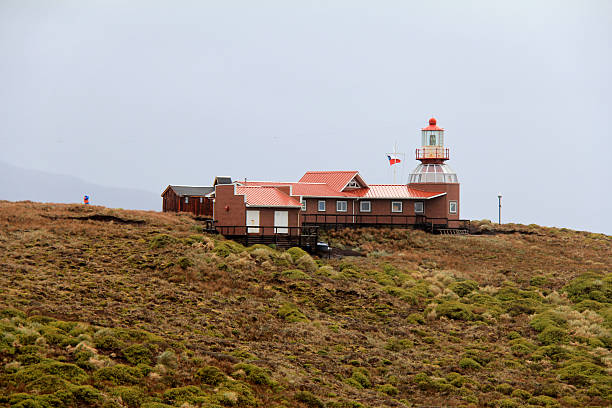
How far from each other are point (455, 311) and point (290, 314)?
933cm

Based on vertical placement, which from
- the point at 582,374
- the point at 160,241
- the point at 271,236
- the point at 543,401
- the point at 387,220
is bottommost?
the point at 543,401

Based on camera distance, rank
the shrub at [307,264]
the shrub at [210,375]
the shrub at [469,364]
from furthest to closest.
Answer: the shrub at [307,264]
the shrub at [469,364]
the shrub at [210,375]

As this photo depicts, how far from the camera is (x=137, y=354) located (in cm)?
1841

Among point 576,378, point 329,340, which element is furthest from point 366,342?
point 576,378

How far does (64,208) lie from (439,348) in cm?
3092

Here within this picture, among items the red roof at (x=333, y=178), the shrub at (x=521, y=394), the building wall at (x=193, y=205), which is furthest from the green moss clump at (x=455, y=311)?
the building wall at (x=193, y=205)

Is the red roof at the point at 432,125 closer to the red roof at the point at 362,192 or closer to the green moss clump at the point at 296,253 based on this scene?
the red roof at the point at 362,192

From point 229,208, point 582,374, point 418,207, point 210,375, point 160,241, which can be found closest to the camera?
point 210,375

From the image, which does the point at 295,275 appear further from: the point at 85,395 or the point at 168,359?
the point at 85,395

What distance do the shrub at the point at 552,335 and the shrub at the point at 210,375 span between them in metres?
16.2

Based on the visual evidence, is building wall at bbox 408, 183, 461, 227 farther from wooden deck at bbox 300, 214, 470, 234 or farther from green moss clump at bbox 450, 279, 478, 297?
green moss clump at bbox 450, 279, 478, 297

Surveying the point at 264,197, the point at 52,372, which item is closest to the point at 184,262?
the point at 264,197

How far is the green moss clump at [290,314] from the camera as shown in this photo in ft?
88.2

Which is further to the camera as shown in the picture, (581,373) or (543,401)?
(581,373)
